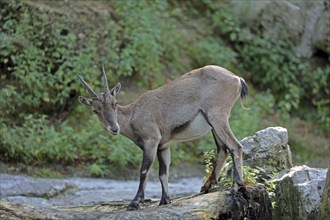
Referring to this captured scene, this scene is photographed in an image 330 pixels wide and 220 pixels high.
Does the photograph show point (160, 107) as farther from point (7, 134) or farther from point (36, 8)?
point (36, 8)

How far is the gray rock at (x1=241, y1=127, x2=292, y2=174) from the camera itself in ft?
33.3

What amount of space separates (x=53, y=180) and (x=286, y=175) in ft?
17.8

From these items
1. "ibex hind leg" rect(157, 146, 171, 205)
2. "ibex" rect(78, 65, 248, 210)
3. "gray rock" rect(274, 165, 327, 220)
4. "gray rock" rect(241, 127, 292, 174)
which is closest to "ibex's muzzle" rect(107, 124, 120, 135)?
"ibex" rect(78, 65, 248, 210)

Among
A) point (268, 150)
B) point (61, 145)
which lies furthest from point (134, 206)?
point (61, 145)

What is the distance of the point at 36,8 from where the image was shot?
16734mm

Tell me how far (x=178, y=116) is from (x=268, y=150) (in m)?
1.49

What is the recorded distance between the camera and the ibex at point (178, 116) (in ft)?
30.3

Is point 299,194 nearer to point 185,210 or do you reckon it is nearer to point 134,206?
point 185,210

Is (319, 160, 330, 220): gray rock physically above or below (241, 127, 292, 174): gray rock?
below

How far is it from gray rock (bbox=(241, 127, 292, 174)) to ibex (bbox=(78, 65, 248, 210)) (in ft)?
2.66

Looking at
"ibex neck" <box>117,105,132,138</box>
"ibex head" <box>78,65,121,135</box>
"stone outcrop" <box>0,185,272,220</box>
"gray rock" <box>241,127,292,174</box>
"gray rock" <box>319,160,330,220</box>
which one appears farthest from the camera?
"gray rock" <box>241,127,292,174</box>

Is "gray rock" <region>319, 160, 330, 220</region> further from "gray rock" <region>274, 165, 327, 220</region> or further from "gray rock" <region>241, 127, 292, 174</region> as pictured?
"gray rock" <region>241, 127, 292, 174</region>

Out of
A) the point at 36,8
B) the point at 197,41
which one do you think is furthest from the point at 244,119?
the point at 36,8

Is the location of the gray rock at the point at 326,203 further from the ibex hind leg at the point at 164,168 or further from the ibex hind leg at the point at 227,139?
the ibex hind leg at the point at 164,168
